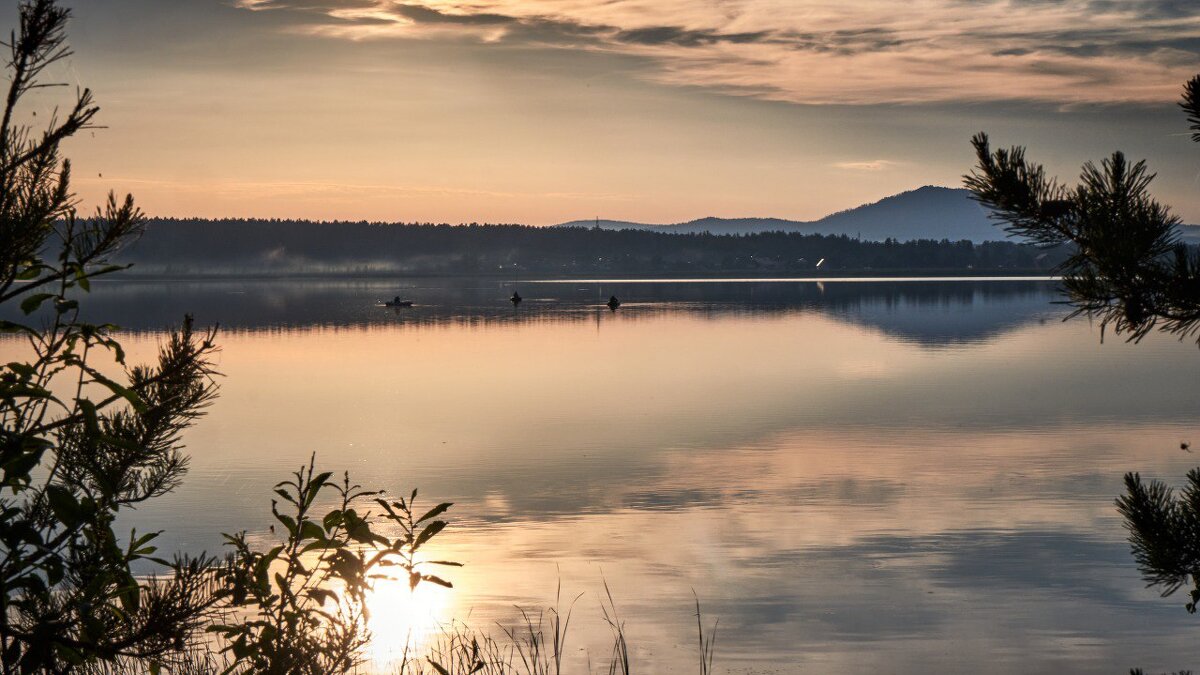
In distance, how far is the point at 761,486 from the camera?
910 inches

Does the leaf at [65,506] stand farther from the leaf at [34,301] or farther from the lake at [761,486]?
the lake at [761,486]

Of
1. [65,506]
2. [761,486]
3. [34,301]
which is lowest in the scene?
[761,486]

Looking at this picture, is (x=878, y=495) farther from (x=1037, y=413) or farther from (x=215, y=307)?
(x=215, y=307)

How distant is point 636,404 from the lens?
123 ft

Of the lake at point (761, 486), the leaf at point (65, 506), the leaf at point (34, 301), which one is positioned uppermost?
the leaf at point (34, 301)

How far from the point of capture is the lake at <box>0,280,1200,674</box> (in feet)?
46.5

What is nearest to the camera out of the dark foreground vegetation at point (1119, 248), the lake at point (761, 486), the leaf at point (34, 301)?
the leaf at point (34, 301)

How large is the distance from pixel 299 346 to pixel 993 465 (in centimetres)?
4636

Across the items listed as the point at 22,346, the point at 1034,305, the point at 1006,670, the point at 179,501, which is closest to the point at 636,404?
the point at 179,501

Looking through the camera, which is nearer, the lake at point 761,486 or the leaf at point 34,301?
the leaf at point 34,301

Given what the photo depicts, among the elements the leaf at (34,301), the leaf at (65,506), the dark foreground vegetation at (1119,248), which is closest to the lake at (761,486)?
the dark foreground vegetation at (1119,248)

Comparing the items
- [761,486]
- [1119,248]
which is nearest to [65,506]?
[1119,248]

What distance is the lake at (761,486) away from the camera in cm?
1417

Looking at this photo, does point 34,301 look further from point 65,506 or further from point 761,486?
point 761,486
